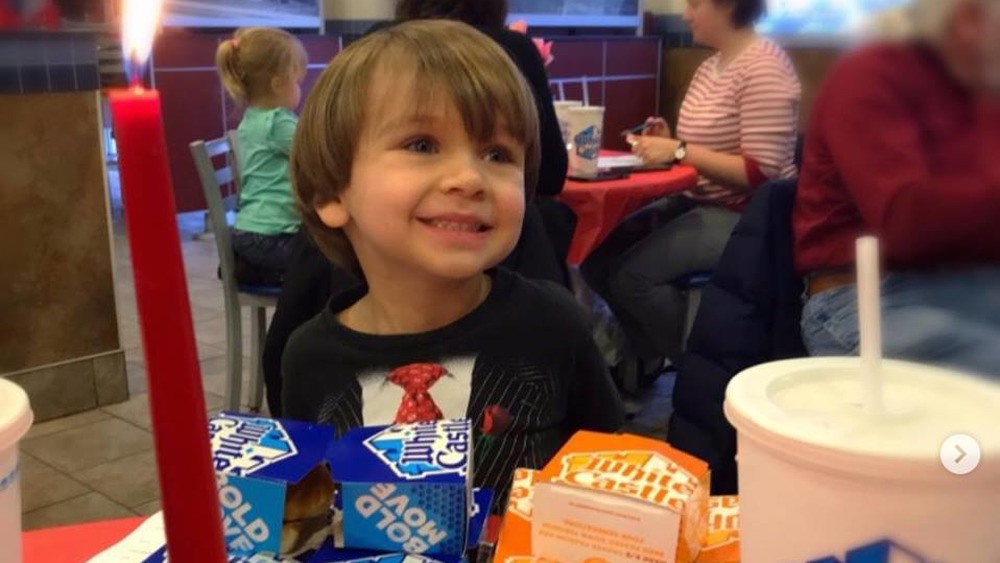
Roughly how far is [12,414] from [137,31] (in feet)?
0.55

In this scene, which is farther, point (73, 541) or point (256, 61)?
point (256, 61)

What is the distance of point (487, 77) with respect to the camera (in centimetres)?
80

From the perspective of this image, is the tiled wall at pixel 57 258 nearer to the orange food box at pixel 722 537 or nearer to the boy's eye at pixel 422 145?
the boy's eye at pixel 422 145

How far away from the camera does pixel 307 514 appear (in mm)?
510

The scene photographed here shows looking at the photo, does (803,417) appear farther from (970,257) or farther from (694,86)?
(694,86)

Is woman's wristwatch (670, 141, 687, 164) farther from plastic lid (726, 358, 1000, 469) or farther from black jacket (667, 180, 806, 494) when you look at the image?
plastic lid (726, 358, 1000, 469)

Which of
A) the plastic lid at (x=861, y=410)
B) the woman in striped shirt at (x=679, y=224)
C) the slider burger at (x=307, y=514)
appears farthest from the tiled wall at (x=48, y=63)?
the plastic lid at (x=861, y=410)

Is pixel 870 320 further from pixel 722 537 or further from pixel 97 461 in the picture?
pixel 97 461

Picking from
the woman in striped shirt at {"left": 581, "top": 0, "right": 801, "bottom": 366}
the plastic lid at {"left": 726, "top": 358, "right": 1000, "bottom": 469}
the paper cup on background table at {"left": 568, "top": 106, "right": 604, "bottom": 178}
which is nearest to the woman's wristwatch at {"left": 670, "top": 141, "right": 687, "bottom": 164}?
the woman in striped shirt at {"left": 581, "top": 0, "right": 801, "bottom": 366}

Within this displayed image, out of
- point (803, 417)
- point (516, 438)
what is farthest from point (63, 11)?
point (803, 417)

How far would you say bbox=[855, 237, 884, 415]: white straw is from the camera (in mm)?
195

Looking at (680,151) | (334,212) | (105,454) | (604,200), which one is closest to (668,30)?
(680,151)

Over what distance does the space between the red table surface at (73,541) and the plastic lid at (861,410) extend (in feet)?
1.30

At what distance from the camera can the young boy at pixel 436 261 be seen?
0.78 m
